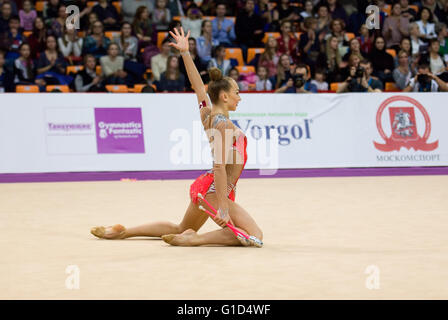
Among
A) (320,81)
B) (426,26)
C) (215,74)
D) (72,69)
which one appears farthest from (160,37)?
(215,74)

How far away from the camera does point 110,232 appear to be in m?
5.77

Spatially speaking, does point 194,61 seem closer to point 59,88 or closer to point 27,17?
point 59,88

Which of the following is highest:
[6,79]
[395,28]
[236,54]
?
[395,28]

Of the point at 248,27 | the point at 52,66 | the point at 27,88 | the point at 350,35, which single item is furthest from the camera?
the point at 350,35

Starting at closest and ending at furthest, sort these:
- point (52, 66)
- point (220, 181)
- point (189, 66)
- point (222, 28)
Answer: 1. point (220, 181)
2. point (189, 66)
3. point (52, 66)
4. point (222, 28)

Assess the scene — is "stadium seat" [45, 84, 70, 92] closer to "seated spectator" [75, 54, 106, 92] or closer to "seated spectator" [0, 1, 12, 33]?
"seated spectator" [75, 54, 106, 92]

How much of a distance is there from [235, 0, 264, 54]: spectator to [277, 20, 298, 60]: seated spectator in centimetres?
77

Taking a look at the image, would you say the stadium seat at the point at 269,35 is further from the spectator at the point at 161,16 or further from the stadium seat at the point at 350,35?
the spectator at the point at 161,16

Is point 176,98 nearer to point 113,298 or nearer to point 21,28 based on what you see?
point 21,28

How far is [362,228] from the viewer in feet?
20.9

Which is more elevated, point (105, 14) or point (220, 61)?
point (105, 14)

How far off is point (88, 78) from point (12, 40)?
80.4 inches

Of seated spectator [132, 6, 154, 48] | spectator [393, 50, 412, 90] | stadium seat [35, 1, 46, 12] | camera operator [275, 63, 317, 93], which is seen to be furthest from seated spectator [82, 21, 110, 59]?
spectator [393, 50, 412, 90]

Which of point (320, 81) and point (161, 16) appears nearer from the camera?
point (320, 81)
